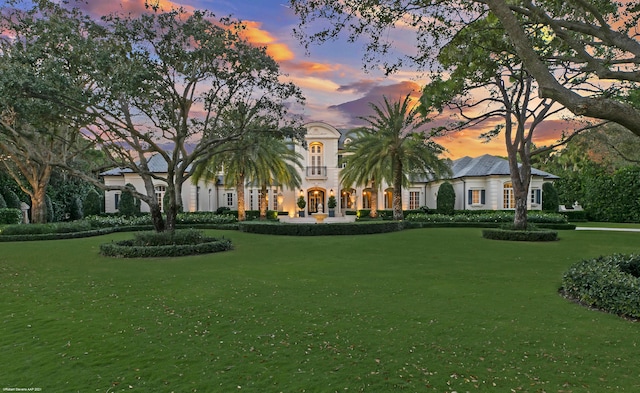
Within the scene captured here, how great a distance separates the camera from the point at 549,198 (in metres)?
32.5

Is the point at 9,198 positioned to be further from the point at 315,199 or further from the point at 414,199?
the point at 414,199

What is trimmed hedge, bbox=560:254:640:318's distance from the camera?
20.7ft

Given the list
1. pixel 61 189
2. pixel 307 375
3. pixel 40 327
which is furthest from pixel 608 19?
pixel 61 189

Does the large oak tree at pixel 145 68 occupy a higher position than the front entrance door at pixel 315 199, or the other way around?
the large oak tree at pixel 145 68

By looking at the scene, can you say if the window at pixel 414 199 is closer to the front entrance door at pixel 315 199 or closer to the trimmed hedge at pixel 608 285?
the front entrance door at pixel 315 199

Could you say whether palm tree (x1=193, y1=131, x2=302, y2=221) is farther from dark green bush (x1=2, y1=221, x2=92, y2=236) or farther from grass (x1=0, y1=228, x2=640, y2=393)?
grass (x1=0, y1=228, x2=640, y2=393)

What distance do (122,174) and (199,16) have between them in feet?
87.7

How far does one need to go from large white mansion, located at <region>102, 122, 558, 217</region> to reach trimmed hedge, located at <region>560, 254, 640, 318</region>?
1056 inches

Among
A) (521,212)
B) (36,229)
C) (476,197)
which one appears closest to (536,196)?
(476,197)

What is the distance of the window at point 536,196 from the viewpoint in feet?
109

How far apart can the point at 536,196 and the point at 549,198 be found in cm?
105

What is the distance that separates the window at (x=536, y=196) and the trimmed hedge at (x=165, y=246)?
29.2 metres

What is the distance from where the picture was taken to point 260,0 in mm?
10141

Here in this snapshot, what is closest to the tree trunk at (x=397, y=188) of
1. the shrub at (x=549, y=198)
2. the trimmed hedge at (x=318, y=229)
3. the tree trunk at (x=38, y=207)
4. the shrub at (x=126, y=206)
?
the trimmed hedge at (x=318, y=229)
